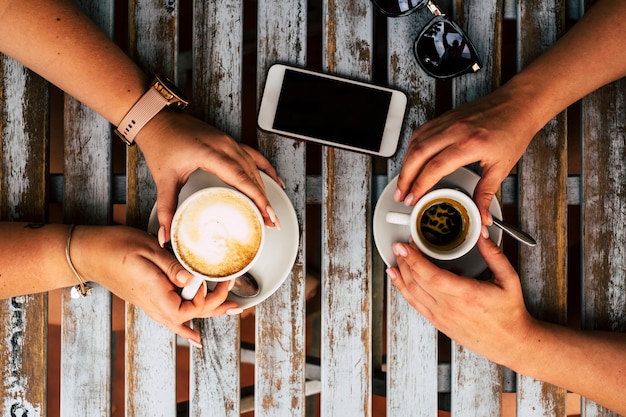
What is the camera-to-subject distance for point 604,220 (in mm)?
1299

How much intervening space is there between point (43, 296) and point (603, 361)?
138cm

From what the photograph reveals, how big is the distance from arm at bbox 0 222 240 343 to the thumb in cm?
56

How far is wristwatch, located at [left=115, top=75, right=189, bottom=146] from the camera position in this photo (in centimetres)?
118

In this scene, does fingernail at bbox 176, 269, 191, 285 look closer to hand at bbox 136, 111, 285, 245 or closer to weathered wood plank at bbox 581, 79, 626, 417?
hand at bbox 136, 111, 285, 245

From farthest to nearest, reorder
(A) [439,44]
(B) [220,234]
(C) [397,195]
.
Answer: (A) [439,44], (C) [397,195], (B) [220,234]

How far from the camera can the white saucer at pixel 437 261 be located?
1.17 m

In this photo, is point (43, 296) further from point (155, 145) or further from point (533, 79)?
point (533, 79)

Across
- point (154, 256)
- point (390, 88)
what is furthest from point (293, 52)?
point (154, 256)

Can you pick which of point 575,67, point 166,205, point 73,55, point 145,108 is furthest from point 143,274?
point 575,67

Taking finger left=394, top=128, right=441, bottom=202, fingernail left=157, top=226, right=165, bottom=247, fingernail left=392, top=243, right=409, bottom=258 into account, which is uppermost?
finger left=394, top=128, right=441, bottom=202

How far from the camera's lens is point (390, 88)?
1.27 m

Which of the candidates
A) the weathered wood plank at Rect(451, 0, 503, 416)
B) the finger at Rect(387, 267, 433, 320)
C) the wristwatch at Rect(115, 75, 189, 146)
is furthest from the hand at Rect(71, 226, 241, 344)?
the weathered wood plank at Rect(451, 0, 503, 416)

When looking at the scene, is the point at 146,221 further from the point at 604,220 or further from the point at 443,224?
the point at 604,220

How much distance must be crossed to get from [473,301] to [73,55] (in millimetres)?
1055
